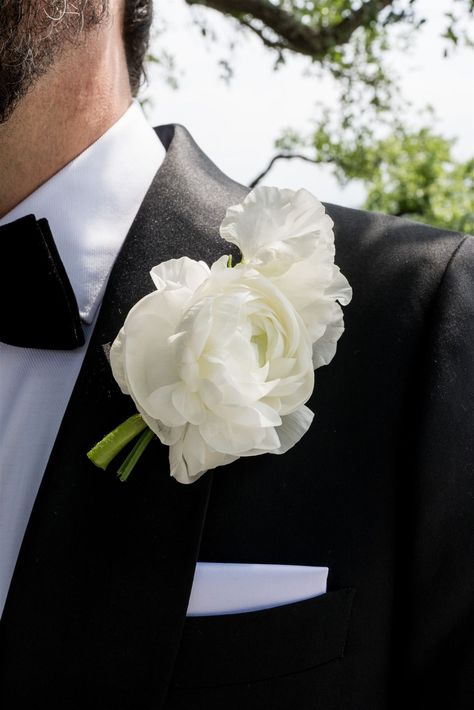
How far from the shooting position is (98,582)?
105 cm

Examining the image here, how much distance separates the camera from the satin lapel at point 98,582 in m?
1.04

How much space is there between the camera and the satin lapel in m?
1.04

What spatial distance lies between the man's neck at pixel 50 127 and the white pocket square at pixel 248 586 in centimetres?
80

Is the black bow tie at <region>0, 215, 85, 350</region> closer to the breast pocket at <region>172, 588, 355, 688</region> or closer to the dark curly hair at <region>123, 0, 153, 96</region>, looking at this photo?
the breast pocket at <region>172, 588, 355, 688</region>

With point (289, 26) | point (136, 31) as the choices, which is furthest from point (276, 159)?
point (136, 31)

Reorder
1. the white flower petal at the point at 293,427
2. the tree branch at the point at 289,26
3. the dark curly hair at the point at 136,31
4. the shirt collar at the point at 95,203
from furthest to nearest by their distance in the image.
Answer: the tree branch at the point at 289,26, the dark curly hair at the point at 136,31, the shirt collar at the point at 95,203, the white flower petal at the point at 293,427

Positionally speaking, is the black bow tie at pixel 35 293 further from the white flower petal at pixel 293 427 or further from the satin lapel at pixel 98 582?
the white flower petal at pixel 293 427

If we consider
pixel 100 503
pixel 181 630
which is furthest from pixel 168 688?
pixel 100 503

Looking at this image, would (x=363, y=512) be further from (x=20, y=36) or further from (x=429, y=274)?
(x=20, y=36)

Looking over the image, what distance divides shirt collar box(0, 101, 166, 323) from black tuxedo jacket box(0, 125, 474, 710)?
0.05 meters

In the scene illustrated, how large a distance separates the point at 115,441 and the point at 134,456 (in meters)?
0.04

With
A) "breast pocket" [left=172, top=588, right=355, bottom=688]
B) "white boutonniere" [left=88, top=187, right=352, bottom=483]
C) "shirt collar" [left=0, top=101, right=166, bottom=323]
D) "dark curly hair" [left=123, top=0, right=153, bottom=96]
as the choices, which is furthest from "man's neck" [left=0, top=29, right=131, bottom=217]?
"breast pocket" [left=172, top=588, right=355, bottom=688]

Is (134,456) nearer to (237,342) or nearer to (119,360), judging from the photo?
(119,360)

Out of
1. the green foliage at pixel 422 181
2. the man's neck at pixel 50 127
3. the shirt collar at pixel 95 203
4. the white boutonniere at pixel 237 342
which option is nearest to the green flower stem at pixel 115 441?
the white boutonniere at pixel 237 342
